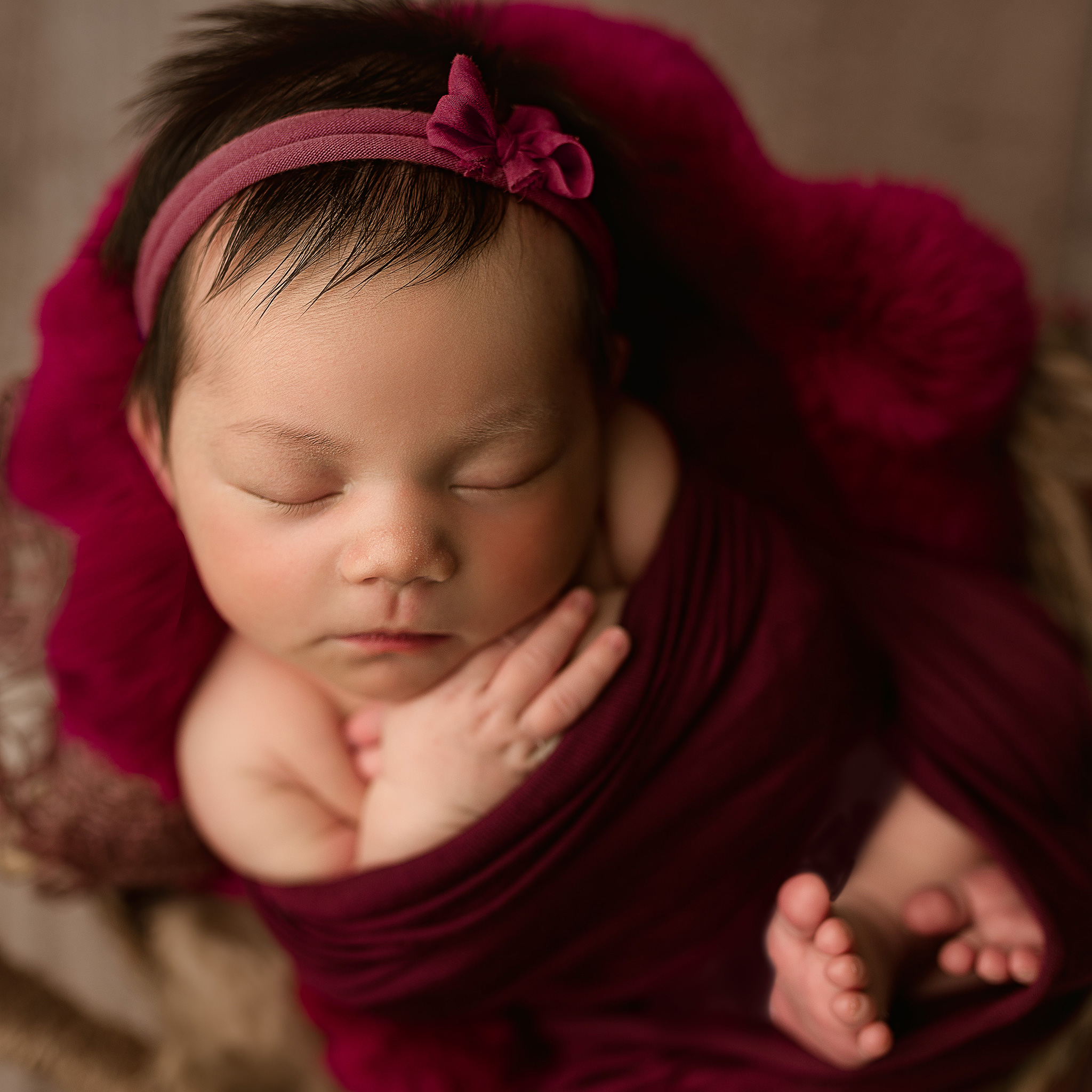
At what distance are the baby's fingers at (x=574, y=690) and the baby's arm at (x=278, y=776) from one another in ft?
0.60

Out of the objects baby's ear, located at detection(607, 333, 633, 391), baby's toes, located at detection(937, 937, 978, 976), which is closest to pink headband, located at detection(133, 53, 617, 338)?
baby's ear, located at detection(607, 333, 633, 391)

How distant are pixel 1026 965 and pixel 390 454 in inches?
25.4

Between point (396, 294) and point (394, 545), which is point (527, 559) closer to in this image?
point (394, 545)

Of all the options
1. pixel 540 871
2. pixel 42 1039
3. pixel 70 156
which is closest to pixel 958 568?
pixel 540 871

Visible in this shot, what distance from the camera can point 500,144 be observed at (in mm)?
695

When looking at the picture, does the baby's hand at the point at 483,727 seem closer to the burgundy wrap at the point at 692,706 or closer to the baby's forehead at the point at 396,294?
the burgundy wrap at the point at 692,706

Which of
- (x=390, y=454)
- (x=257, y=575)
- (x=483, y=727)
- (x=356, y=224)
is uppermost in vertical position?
(x=356, y=224)

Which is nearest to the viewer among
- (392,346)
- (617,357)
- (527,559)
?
(392,346)

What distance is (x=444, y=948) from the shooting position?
84 cm

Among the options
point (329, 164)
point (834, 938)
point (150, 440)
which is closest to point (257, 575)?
point (150, 440)

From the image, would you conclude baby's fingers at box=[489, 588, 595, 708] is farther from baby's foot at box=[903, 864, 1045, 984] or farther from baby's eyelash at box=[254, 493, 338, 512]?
baby's foot at box=[903, 864, 1045, 984]

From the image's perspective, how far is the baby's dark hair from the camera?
67 cm

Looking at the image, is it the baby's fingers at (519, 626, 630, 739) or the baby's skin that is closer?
the baby's skin

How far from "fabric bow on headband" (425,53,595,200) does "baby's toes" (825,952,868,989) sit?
1.87 ft
